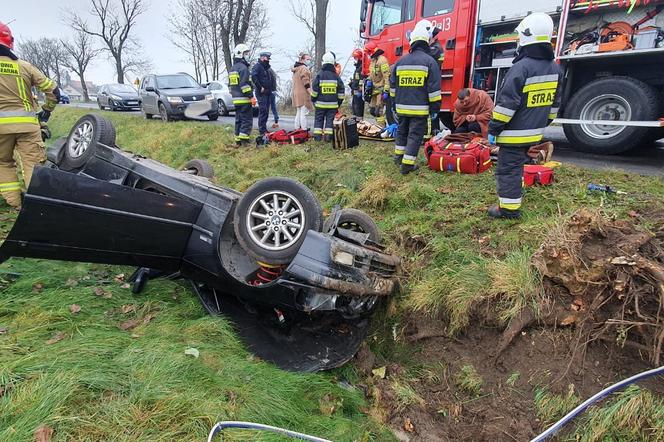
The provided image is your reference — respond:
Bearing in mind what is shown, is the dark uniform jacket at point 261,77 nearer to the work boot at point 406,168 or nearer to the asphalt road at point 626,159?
the work boot at point 406,168

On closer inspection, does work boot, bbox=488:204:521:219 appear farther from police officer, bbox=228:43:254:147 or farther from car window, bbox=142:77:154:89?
car window, bbox=142:77:154:89

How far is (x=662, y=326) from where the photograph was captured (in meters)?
2.16

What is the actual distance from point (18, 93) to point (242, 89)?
3.58 meters

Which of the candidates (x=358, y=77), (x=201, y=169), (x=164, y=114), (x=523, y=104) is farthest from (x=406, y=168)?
(x=164, y=114)

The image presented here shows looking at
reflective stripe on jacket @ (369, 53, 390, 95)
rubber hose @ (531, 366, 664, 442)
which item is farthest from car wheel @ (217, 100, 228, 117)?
rubber hose @ (531, 366, 664, 442)

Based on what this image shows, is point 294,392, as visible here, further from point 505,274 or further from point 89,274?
point 89,274

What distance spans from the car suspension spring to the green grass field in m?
0.43

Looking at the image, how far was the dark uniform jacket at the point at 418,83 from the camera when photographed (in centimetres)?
514

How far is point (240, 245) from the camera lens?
123 inches

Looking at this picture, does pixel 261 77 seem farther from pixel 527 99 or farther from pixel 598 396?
pixel 598 396

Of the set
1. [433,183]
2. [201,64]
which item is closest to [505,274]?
[433,183]

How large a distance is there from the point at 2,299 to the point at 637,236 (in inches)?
169

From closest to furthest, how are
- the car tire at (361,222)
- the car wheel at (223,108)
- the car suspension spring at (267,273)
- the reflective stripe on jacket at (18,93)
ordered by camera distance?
the car suspension spring at (267,273) < the car tire at (361,222) < the reflective stripe on jacket at (18,93) < the car wheel at (223,108)

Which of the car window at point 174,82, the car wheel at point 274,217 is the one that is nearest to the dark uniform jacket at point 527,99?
the car wheel at point 274,217
